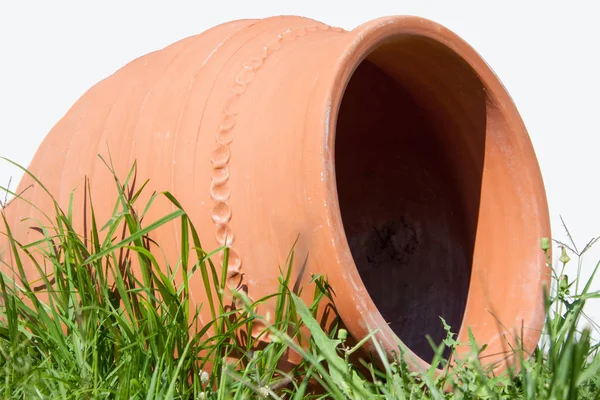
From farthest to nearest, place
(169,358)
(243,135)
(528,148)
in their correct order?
(528,148) < (243,135) < (169,358)

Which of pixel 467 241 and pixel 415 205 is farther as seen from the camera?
pixel 415 205

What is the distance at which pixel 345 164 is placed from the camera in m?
2.31

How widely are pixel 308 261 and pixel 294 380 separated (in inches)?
8.3

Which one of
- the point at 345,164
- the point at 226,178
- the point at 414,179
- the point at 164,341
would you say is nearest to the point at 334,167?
the point at 226,178

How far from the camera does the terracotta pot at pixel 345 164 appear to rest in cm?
139

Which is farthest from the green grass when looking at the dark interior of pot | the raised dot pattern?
the dark interior of pot

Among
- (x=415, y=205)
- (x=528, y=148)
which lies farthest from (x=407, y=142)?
(x=528, y=148)

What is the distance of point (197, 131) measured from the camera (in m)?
1.49

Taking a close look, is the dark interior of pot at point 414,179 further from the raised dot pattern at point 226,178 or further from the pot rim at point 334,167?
the raised dot pattern at point 226,178

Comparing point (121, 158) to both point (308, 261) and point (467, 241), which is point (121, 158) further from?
point (467, 241)

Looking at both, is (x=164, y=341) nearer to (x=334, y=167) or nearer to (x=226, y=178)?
(x=226, y=178)

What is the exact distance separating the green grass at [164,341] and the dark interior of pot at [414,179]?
54 centimetres

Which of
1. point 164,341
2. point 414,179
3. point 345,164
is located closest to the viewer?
point 164,341

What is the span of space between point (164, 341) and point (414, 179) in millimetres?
1016
